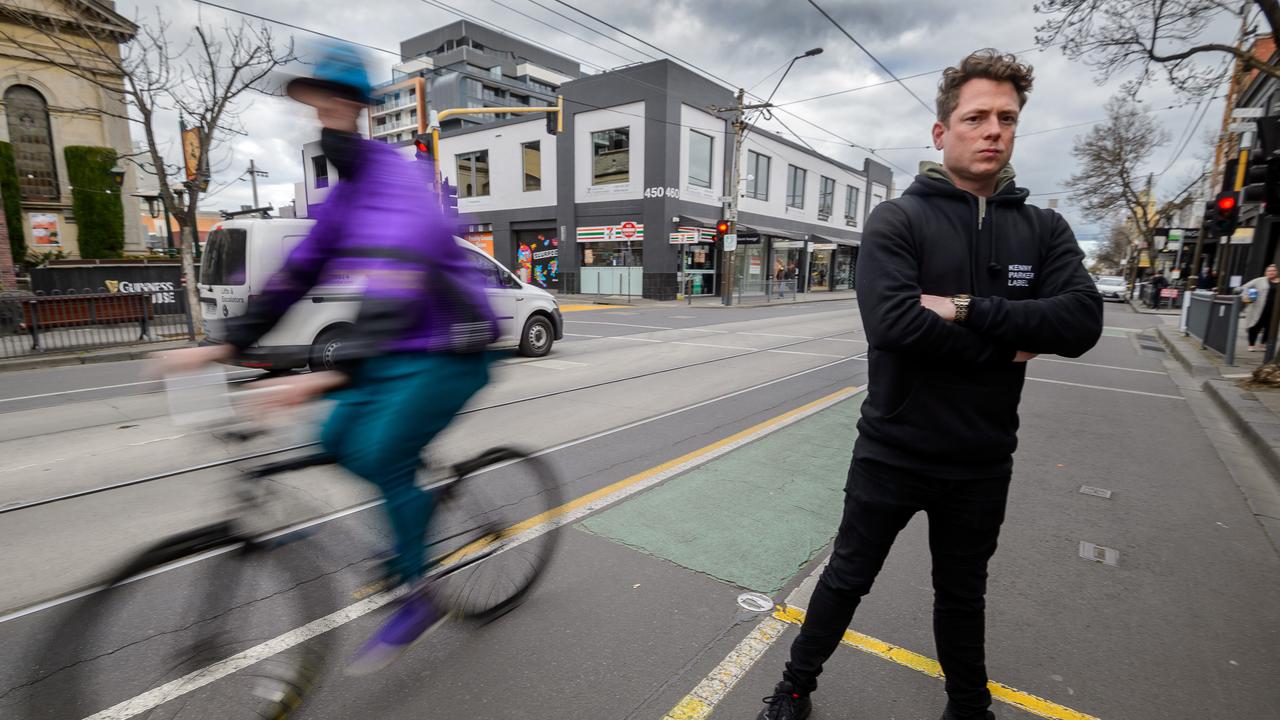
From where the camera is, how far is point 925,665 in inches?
98.6

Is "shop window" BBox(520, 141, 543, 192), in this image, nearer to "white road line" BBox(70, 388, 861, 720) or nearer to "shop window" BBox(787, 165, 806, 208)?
"shop window" BBox(787, 165, 806, 208)

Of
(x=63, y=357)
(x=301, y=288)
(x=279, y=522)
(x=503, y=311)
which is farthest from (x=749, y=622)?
(x=63, y=357)

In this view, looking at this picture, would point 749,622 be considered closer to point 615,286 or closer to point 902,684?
point 902,684

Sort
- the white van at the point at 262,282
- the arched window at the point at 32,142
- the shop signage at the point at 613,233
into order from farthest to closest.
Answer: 1. the shop signage at the point at 613,233
2. the arched window at the point at 32,142
3. the white van at the point at 262,282

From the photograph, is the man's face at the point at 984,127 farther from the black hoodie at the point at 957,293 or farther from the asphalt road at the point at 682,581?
the asphalt road at the point at 682,581

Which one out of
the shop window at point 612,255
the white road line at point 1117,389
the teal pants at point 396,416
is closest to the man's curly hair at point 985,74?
the teal pants at point 396,416

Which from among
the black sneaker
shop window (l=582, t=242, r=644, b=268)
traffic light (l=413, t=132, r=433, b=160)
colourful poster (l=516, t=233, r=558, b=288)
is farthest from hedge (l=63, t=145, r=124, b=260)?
the black sneaker

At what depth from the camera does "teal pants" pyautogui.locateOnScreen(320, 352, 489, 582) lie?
207 centimetres

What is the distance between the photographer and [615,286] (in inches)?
1171

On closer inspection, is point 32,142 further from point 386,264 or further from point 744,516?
point 744,516

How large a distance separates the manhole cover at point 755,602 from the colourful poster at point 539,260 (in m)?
29.8

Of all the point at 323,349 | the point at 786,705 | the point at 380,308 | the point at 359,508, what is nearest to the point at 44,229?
the point at 323,349

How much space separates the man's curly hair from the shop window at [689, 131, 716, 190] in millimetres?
28894

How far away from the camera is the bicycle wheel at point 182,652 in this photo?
1896 millimetres
